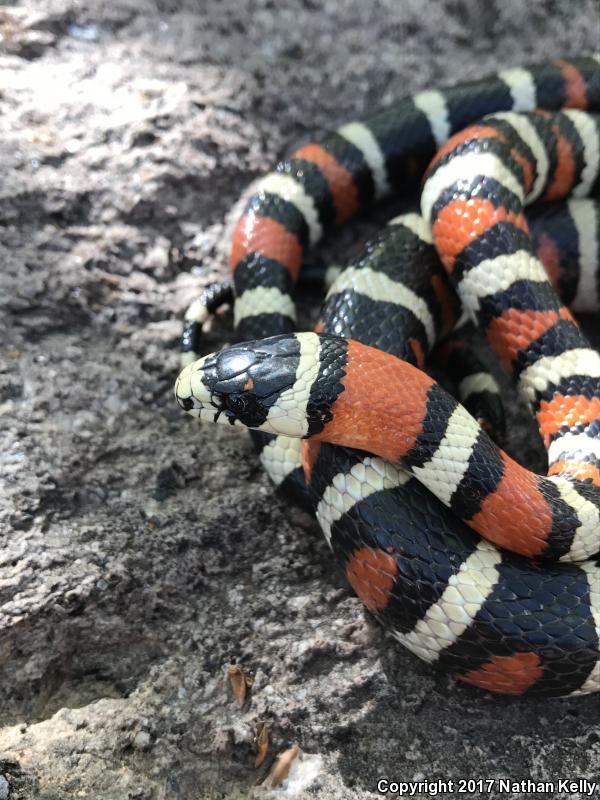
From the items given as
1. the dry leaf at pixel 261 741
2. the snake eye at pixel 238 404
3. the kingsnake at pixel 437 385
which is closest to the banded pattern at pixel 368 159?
the kingsnake at pixel 437 385

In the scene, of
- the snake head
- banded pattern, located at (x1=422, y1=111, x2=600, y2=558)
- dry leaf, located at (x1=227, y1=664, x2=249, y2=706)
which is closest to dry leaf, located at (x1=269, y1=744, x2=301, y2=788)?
dry leaf, located at (x1=227, y1=664, x2=249, y2=706)

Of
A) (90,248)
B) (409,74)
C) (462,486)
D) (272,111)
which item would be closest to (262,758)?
(462,486)

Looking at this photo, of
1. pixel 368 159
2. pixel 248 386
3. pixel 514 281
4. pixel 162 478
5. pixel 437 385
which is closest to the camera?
pixel 248 386

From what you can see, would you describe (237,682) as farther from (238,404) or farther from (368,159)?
(368,159)

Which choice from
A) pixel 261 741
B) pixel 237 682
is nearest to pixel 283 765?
pixel 261 741

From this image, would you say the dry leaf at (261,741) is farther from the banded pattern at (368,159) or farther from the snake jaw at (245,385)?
the banded pattern at (368,159)

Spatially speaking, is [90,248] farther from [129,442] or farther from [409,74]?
[409,74]

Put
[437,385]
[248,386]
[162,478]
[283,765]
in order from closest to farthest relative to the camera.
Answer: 1. [283,765]
2. [248,386]
3. [437,385]
4. [162,478]
